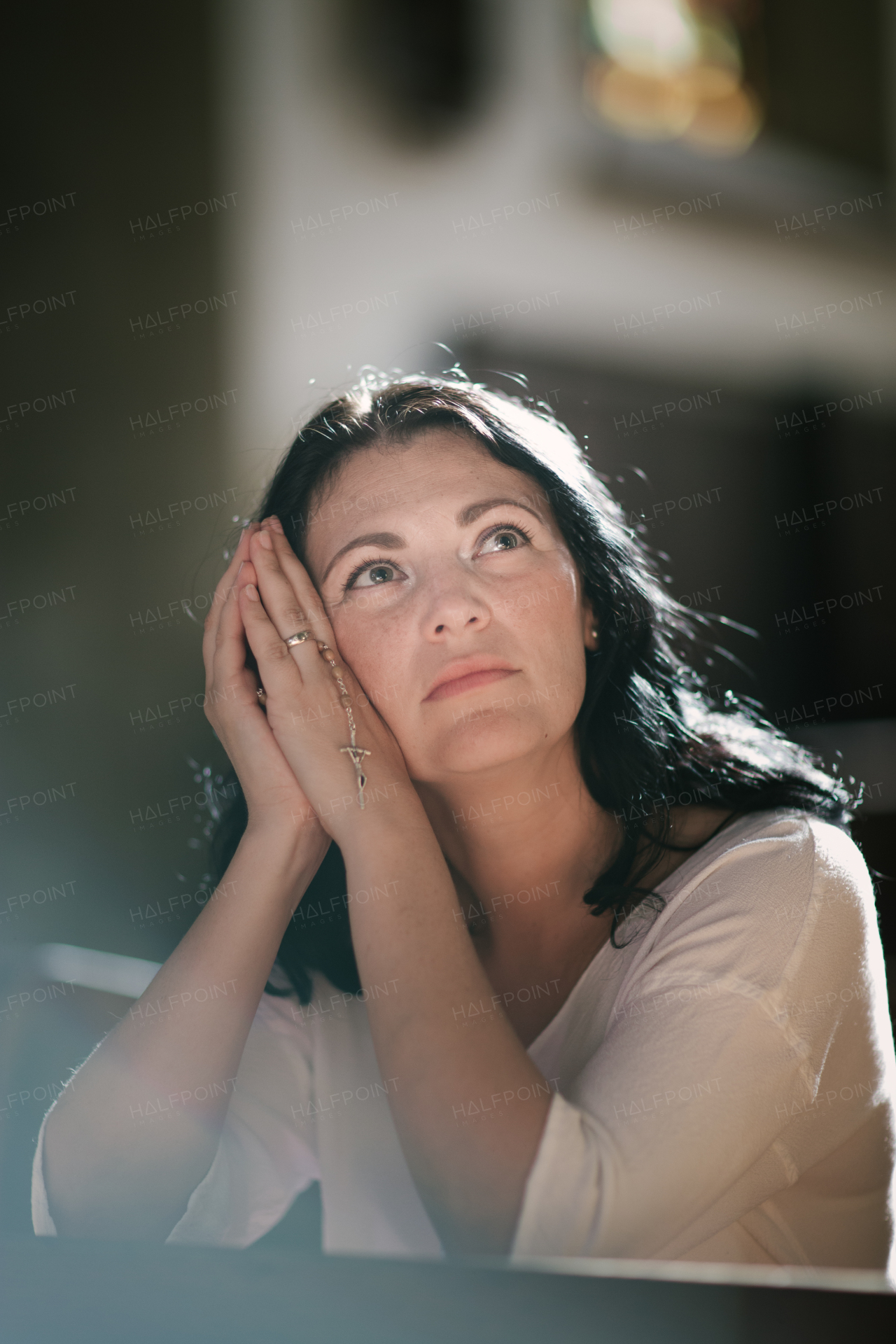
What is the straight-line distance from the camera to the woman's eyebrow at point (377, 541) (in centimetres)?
87

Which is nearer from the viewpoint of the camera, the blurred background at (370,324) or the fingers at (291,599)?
the fingers at (291,599)

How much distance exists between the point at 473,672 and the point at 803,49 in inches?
128

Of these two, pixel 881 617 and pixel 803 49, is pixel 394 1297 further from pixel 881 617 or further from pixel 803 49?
pixel 803 49

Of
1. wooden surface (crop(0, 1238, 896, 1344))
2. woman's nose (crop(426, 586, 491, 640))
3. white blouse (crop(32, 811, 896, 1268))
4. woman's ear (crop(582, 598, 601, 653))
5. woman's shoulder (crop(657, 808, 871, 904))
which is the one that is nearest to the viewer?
wooden surface (crop(0, 1238, 896, 1344))

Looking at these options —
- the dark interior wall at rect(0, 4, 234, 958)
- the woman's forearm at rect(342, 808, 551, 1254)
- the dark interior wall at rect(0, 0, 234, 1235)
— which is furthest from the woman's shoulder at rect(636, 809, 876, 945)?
the dark interior wall at rect(0, 4, 234, 958)

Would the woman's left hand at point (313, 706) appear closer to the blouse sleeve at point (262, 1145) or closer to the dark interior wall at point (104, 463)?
the blouse sleeve at point (262, 1145)

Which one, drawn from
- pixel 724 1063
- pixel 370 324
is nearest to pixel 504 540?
pixel 724 1063

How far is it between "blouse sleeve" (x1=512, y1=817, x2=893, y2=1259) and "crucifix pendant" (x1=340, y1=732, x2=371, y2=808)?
0.27m

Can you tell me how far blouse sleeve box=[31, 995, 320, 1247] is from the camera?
920mm

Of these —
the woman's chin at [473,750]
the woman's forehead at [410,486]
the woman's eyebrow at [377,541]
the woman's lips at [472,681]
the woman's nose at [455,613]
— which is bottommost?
the woman's chin at [473,750]

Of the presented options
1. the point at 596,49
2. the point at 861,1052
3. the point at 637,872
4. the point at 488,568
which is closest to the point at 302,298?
the point at 596,49

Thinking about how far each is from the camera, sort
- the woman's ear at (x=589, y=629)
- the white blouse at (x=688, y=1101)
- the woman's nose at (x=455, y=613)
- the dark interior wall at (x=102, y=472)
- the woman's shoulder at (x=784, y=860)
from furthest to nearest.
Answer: the dark interior wall at (x=102, y=472)
the woman's ear at (x=589, y=629)
the woman's nose at (x=455, y=613)
the woman's shoulder at (x=784, y=860)
the white blouse at (x=688, y=1101)

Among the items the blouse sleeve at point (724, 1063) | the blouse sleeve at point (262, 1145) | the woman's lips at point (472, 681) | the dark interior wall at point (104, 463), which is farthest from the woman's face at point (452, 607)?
the dark interior wall at point (104, 463)

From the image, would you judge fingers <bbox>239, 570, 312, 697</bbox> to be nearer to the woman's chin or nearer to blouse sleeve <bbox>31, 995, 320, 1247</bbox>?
the woman's chin
